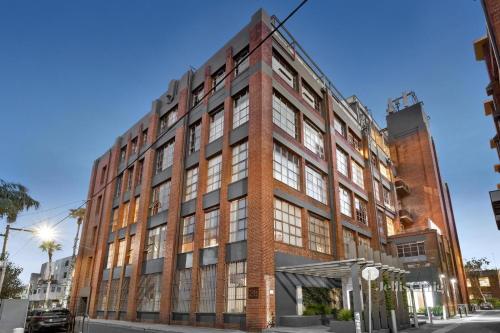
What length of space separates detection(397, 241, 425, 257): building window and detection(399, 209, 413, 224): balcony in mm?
6101

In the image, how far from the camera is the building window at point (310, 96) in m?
27.4

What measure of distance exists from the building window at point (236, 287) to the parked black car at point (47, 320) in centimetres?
855

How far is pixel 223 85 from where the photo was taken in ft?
83.8

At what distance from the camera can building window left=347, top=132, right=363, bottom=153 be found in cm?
3366

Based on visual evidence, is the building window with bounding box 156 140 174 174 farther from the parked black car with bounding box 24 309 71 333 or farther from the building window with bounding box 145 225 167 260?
the parked black car with bounding box 24 309 71 333

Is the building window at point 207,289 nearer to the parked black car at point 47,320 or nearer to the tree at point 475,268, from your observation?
the parked black car at point 47,320

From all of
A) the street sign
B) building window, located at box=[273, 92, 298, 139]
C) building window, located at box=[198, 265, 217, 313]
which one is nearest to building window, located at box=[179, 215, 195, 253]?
building window, located at box=[198, 265, 217, 313]

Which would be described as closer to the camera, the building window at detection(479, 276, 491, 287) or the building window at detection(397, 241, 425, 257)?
the building window at detection(397, 241, 425, 257)

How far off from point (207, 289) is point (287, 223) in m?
6.31

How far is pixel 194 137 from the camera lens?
27203mm

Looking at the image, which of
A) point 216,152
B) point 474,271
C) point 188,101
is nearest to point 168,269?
point 216,152

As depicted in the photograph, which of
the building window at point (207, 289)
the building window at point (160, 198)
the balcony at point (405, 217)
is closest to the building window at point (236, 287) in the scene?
the building window at point (207, 289)

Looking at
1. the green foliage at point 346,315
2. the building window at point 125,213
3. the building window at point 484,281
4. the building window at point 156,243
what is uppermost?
the building window at point 125,213

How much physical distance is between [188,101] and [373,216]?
67.1 feet
